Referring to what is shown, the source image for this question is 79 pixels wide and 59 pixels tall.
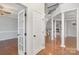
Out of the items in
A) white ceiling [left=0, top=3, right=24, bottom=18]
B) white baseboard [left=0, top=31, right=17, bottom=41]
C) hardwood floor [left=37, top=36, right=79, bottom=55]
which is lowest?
hardwood floor [left=37, top=36, right=79, bottom=55]

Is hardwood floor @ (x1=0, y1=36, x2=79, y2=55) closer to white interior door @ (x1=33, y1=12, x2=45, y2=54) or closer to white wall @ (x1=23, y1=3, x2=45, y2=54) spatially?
white interior door @ (x1=33, y1=12, x2=45, y2=54)

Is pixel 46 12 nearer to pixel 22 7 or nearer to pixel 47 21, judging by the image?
pixel 47 21

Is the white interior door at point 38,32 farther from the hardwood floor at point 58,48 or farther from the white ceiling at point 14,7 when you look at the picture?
the white ceiling at point 14,7

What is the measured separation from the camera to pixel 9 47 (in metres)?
1.97

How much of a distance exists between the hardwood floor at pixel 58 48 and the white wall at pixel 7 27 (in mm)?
649

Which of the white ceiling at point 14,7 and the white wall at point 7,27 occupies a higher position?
the white ceiling at point 14,7

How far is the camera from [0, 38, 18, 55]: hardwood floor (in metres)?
1.93

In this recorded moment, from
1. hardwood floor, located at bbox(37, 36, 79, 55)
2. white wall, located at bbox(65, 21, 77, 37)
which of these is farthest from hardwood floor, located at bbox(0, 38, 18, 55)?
white wall, located at bbox(65, 21, 77, 37)

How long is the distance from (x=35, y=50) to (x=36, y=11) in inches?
29.3

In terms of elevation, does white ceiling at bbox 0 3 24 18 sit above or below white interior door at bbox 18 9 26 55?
above

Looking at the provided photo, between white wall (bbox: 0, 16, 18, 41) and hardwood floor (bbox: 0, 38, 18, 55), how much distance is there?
8cm

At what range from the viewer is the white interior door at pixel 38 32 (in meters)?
2.10

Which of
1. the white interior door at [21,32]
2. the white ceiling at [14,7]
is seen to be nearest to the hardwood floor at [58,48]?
the white interior door at [21,32]

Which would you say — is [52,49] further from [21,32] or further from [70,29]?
[21,32]
